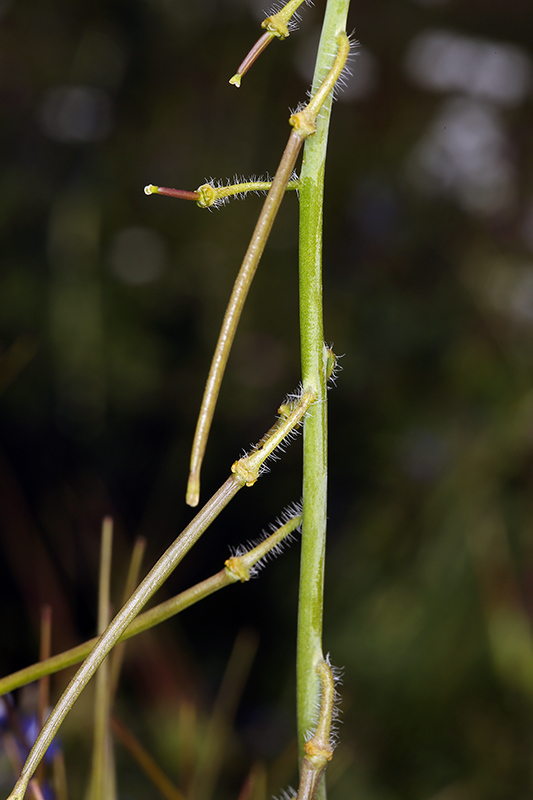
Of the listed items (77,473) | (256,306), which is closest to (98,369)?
(77,473)

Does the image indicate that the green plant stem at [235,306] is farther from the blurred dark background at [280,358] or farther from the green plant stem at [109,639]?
the blurred dark background at [280,358]

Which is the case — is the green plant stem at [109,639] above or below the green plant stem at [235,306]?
below

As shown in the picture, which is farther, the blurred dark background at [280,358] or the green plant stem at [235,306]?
the blurred dark background at [280,358]

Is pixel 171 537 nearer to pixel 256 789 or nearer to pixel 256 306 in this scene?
pixel 256 306

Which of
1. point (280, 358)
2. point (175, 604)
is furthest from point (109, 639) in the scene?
point (280, 358)

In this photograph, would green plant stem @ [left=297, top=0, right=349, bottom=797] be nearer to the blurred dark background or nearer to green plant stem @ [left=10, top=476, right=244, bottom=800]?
green plant stem @ [left=10, top=476, right=244, bottom=800]

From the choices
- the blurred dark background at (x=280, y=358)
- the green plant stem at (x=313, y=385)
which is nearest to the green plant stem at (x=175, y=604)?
the green plant stem at (x=313, y=385)
